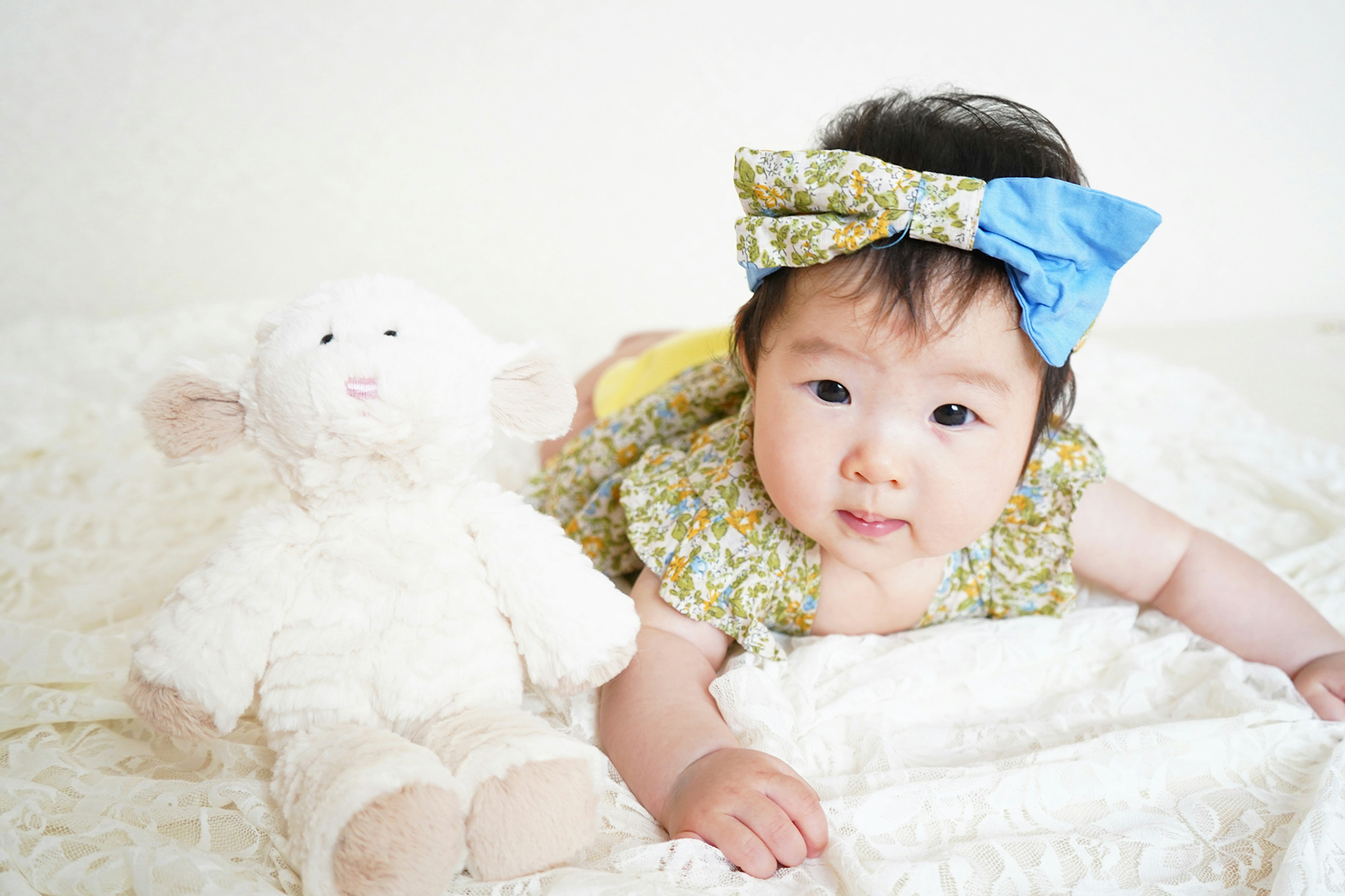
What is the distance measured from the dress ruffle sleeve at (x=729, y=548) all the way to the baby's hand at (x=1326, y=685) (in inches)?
19.7

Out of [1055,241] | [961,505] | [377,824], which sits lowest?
[377,824]

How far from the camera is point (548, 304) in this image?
8.02 feet

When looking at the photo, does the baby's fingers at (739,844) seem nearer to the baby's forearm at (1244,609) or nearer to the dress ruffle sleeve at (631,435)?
the dress ruffle sleeve at (631,435)

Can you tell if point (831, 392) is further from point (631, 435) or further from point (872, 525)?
point (631, 435)

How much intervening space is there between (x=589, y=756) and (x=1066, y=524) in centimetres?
63

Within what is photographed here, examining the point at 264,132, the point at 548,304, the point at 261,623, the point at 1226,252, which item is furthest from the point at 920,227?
the point at 1226,252

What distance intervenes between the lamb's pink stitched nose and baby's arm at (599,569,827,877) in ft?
1.15

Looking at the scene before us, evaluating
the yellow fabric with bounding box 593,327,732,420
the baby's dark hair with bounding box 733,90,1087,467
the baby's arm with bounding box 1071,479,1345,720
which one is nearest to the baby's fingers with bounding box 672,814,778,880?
the baby's dark hair with bounding box 733,90,1087,467

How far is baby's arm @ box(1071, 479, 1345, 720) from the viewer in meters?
1.06

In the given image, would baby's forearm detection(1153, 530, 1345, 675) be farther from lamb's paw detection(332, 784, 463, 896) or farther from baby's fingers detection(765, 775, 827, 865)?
lamb's paw detection(332, 784, 463, 896)

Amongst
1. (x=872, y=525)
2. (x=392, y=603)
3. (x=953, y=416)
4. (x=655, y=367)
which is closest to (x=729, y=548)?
(x=872, y=525)

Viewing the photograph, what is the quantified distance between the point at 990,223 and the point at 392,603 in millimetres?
562

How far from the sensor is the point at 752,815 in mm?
753

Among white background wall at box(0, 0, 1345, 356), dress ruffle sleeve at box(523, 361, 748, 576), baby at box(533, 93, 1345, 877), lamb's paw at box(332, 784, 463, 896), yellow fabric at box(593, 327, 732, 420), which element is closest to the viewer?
lamb's paw at box(332, 784, 463, 896)
